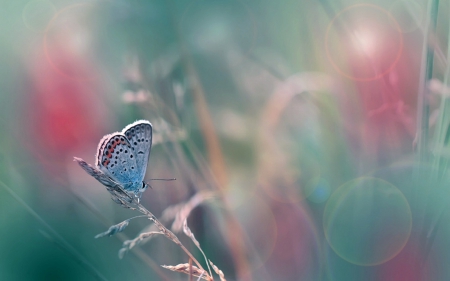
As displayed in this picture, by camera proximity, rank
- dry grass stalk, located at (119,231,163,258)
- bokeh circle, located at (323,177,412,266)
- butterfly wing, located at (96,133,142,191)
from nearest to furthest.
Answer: dry grass stalk, located at (119,231,163,258) → butterfly wing, located at (96,133,142,191) → bokeh circle, located at (323,177,412,266)

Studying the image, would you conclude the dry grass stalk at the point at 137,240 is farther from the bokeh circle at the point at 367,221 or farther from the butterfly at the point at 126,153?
the bokeh circle at the point at 367,221

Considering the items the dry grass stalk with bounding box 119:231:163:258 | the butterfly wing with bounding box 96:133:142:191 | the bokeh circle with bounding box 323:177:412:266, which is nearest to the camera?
the dry grass stalk with bounding box 119:231:163:258

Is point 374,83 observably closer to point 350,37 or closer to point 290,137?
point 350,37

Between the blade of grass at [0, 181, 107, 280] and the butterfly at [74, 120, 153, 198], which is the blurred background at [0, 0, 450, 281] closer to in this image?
the blade of grass at [0, 181, 107, 280]

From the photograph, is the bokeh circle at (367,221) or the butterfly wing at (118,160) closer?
the butterfly wing at (118,160)

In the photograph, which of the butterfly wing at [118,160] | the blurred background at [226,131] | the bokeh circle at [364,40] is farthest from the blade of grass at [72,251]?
the bokeh circle at [364,40]

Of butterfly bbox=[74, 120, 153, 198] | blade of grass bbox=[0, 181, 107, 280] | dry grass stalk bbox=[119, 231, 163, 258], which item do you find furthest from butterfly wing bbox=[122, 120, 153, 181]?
blade of grass bbox=[0, 181, 107, 280]

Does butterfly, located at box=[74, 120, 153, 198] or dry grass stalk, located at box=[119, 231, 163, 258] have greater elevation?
butterfly, located at box=[74, 120, 153, 198]

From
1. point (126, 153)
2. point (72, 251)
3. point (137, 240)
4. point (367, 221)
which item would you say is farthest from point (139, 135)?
point (367, 221)
